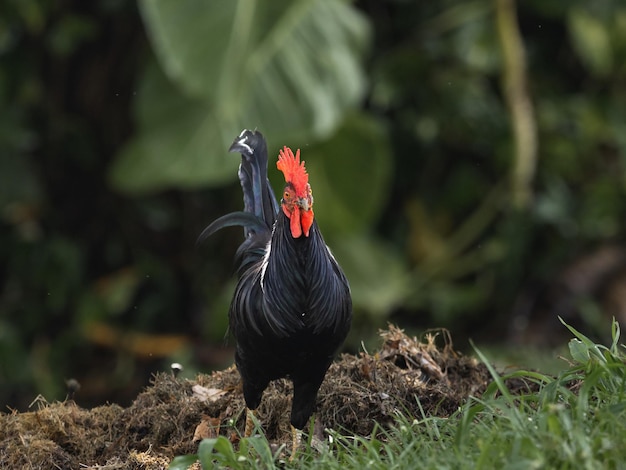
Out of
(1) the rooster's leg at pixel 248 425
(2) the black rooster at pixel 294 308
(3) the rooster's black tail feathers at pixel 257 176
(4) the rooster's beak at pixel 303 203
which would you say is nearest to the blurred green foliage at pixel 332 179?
(3) the rooster's black tail feathers at pixel 257 176

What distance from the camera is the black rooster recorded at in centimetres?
244

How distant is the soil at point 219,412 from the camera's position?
9.00 ft

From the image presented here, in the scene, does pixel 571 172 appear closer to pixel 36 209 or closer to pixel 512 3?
pixel 512 3

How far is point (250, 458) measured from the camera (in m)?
2.42

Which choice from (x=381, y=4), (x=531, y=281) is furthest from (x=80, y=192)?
(x=531, y=281)

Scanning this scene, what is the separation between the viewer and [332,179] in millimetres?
5422

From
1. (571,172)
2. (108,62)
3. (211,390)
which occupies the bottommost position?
(571,172)

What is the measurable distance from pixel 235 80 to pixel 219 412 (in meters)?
2.06

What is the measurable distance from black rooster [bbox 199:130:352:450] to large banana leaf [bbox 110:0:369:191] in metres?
2.07

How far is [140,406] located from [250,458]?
653 millimetres

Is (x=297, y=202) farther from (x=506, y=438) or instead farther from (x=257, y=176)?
(x=506, y=438)

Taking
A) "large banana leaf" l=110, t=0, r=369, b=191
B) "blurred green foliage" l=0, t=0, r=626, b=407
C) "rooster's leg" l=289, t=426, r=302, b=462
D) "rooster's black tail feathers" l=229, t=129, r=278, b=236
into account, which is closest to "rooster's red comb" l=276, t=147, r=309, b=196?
"rooster's black tail feathers" l=229, t=129, r=278, b=236

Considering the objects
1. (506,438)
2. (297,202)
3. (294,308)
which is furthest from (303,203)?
(506,438)

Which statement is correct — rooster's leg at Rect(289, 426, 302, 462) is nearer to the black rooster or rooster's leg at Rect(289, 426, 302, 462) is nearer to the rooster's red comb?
the black rooster
